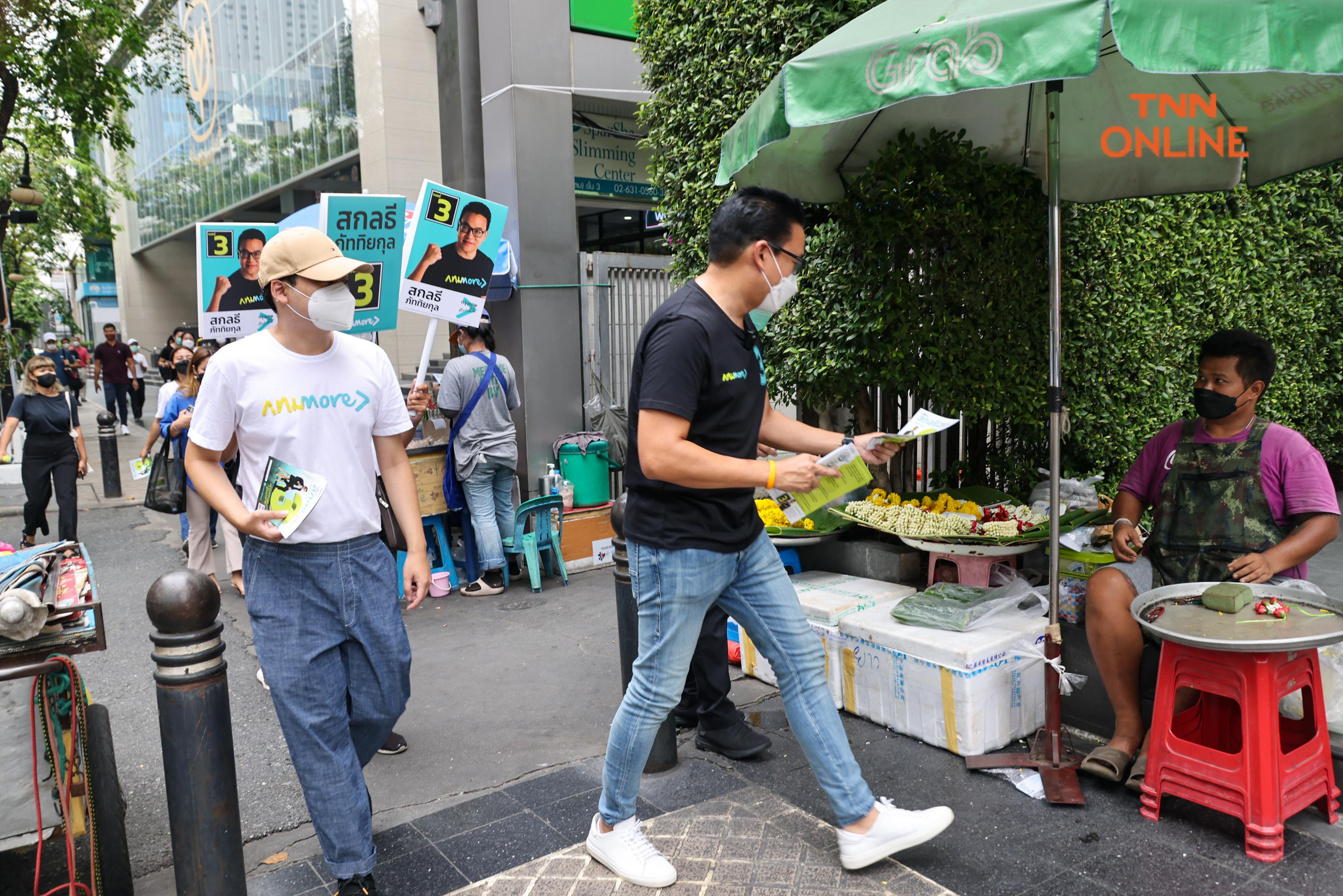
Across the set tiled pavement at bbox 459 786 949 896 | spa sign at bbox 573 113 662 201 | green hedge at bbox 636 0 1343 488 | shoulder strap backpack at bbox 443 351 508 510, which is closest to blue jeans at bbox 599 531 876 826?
tiled pavement at bbox 459 786 949 896

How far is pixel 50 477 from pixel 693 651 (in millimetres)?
8139

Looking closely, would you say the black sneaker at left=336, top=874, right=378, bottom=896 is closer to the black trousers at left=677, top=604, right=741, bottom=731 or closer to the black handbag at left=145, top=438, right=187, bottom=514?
the black trousers at left=677, top=604, right=741, bottom=731

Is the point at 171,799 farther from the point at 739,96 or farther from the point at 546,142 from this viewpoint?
the point at 546,142

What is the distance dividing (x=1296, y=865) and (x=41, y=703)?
3735mm

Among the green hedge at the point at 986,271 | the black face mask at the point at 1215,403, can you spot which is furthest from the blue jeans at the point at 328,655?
the black face mask at the point at 1215,403

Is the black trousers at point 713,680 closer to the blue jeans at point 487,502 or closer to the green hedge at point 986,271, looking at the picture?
the green hedge at point 986,271

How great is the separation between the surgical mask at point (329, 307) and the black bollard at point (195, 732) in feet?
2.54

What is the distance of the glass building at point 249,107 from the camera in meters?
14.8

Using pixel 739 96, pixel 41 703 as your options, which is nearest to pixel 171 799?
pixel 41 703

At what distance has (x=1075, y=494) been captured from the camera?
4.78 m

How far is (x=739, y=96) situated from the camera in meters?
5.31

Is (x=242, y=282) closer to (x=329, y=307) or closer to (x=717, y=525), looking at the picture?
(x=329, y=307)

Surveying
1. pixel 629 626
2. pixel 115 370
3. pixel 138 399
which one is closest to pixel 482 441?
pixel 629 626

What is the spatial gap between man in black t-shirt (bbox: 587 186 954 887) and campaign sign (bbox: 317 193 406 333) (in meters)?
3.62
